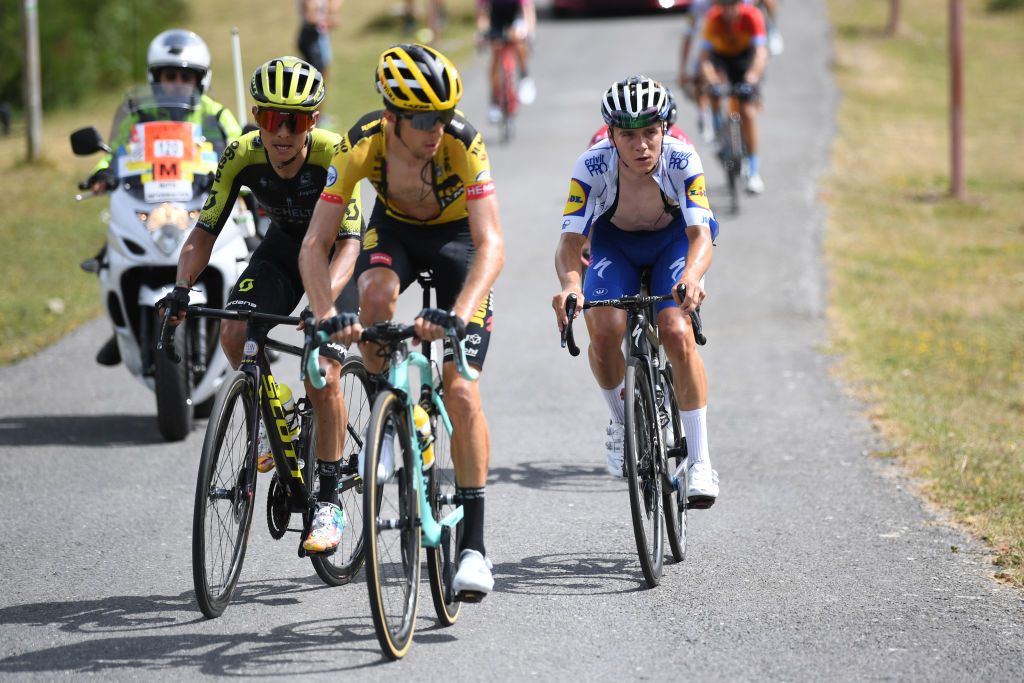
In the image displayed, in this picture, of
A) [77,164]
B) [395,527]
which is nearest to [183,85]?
[395,527]

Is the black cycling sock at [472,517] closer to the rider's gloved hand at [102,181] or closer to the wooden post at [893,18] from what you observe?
the rider's gloved hand at [102,181]

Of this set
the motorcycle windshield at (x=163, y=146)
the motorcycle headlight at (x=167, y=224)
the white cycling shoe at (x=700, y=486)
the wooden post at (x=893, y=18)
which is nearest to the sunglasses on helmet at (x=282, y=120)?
the white cycling shoe at (x=700, y=486)

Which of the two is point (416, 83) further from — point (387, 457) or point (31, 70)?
point (31, 70)

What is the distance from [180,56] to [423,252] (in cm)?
412

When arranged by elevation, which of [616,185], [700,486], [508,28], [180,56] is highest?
[508,28]

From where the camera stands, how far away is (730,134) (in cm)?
1516

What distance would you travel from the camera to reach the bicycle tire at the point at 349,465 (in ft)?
19.2

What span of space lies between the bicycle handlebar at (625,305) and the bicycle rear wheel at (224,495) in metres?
1.37

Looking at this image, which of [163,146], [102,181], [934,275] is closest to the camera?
[102,181]

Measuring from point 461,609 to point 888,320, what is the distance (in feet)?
23.3

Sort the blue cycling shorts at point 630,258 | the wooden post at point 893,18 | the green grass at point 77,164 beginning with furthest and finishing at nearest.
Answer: the wooden post at point 893,18
the green grass at point 77,164
the blue cycling shorts at point 630,258

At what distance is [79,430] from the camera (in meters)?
9.04

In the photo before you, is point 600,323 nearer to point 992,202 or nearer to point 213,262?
point 213,262

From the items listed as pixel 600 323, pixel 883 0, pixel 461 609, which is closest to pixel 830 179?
pixel 600 323
